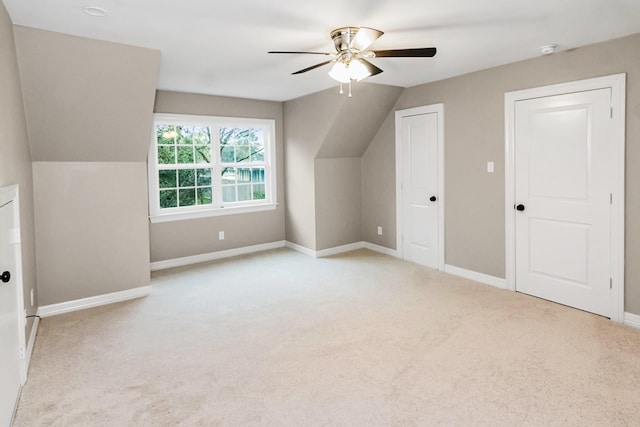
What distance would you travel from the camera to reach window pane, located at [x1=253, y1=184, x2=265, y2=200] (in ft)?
20.2

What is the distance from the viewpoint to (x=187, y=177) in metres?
5.48

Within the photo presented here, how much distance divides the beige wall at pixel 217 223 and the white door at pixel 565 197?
11.2 ft

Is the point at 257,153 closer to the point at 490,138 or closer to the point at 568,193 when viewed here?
the point at 490,138

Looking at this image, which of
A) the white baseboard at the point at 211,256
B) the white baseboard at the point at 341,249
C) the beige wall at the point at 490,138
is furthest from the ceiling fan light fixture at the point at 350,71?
the white baseboard at the point at 211,256

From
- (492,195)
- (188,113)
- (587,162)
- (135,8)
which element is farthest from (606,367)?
(188,113)

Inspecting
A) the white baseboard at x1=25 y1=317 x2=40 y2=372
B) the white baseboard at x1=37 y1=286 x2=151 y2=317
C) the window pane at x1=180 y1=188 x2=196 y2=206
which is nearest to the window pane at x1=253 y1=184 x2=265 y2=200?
the window pane at x1=180 y1=188 x2=196 y2=206

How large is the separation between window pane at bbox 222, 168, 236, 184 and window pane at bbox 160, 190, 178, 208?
0.72 m

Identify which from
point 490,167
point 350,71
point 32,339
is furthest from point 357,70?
point 32,339

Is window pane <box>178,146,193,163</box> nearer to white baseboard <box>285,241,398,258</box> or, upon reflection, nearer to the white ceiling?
the white ceiling

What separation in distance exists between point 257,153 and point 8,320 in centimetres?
421

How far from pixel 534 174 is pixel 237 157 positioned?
3.88 metres

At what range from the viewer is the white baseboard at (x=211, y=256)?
527cm

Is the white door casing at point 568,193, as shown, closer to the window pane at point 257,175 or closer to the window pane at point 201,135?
the window pane at point 257,175

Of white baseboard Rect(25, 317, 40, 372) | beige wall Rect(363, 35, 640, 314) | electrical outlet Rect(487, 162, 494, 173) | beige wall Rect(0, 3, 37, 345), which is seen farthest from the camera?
electrical outlet Rect(487, 162, 494, 173)
